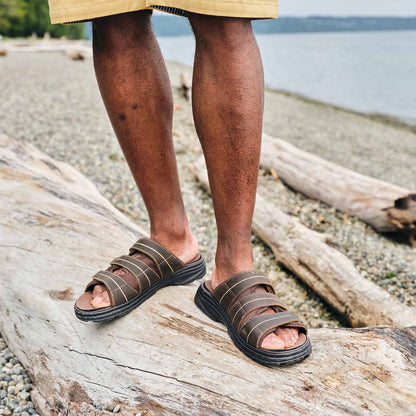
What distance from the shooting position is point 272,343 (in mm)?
1494

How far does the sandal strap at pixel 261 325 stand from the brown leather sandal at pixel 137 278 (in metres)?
0.48

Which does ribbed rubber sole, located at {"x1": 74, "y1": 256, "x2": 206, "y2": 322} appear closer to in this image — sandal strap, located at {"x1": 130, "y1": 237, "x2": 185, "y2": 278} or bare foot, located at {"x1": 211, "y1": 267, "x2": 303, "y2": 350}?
sandal strap, located at {"x1": 130, "y1": 237, "x2": 185, "y2": 278}

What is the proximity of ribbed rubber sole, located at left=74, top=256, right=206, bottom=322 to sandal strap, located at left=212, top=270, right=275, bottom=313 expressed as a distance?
336mm

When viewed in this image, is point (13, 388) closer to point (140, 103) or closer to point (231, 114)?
point (140, 103)

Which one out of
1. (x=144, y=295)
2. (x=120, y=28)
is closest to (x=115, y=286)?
(x=144, y=295)

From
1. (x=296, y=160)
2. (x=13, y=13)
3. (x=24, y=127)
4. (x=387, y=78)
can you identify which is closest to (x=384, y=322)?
(x=296, y=160)

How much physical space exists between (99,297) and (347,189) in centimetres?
373

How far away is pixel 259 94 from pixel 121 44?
57cm

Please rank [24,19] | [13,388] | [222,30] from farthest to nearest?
1. [24,19]
2. [13,388]
3. [222,30]

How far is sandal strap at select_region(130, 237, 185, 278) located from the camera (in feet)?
6.06

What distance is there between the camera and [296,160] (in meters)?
5.57

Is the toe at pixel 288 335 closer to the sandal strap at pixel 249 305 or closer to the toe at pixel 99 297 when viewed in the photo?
the sandal strap at pixel 249 305

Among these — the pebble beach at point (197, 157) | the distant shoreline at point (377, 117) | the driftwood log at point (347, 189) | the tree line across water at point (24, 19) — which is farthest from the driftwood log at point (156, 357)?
the tree line across water at point (24, 19)

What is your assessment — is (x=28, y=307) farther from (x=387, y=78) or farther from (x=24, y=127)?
(x=387, y=78)
